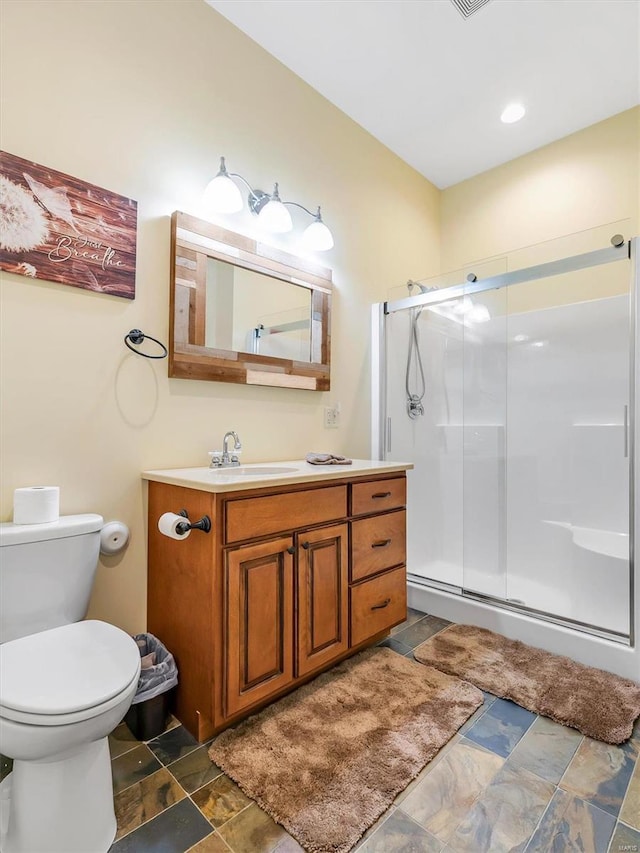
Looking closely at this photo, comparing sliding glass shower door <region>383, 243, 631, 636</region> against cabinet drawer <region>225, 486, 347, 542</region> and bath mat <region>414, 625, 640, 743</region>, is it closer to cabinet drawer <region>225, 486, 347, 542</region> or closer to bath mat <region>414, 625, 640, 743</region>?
bath mat <region>414, 625, 640, 743</region>

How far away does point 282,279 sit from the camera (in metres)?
2.15

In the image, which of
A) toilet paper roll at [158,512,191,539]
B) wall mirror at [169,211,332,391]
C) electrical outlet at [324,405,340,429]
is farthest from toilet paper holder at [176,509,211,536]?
electrical outlet at [324,405,340,429]

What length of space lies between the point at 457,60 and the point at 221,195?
143cm

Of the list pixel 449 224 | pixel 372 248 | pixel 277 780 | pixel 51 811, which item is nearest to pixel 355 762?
pixel 277 780

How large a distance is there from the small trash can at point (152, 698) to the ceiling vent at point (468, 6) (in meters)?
2.81

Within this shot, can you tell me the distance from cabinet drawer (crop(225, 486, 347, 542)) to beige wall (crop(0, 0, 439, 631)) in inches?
19.5

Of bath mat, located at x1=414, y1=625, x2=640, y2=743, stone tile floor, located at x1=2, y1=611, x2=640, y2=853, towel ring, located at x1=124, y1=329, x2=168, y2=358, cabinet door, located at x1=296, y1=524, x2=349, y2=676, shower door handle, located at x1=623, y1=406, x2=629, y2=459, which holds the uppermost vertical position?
towel ring, located at x1=124, y1=329, x2=168, y2=358

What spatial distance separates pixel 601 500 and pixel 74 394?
2515 millimetres

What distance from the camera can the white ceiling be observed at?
1.92m

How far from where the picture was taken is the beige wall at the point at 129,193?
1399mm

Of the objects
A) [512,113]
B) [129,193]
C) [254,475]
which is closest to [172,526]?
[254,475]

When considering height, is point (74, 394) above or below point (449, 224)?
below

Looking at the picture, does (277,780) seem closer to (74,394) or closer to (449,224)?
(74,394)

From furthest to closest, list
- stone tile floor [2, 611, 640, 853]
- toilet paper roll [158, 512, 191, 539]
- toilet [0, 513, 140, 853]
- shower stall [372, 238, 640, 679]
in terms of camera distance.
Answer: shower stall [372, 238, 640, 679], toilet paper roll [158, 512, 191, 539], stone tile floor [2, 611, 640, 853], toilet [0, 513, 140, 853]
